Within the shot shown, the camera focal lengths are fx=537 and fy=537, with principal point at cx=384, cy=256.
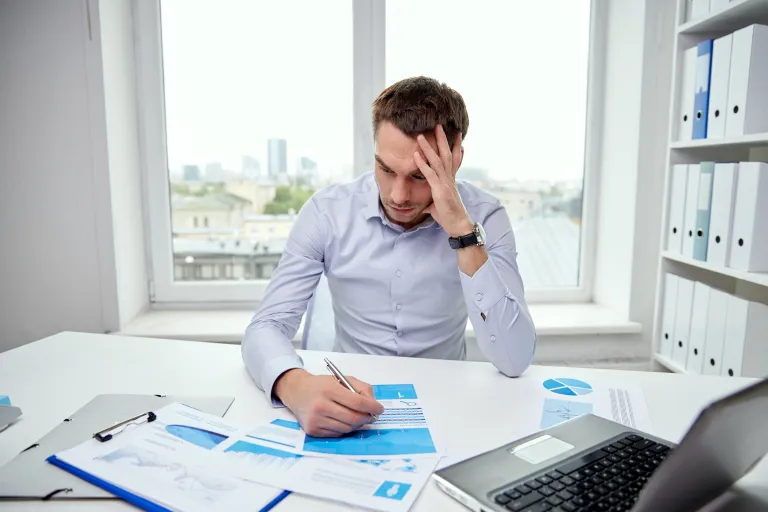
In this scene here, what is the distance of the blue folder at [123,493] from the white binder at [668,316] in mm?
1758

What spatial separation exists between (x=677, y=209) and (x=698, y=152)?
10.0 inches

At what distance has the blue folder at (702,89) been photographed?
69.2 inches

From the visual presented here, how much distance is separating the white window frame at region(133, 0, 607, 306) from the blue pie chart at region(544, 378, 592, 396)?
140 cm

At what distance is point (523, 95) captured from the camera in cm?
244

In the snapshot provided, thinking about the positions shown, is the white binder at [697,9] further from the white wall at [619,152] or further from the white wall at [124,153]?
the white wall at [124,153]

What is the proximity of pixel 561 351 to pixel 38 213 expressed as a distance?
7.03 ft

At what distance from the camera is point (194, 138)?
236 centimetres

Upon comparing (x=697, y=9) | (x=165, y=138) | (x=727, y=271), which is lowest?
(x=727, y=271)

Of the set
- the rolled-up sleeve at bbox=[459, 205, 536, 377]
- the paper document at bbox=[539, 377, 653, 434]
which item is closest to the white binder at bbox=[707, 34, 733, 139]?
the rolled-up sleeve at bbox=[459, 205, 536, 377]

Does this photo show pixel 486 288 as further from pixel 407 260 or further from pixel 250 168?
pixel 250 168

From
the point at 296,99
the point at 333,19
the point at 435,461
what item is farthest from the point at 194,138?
the point at 435,461

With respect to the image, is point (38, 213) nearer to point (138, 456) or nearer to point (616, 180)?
point (138, 456)

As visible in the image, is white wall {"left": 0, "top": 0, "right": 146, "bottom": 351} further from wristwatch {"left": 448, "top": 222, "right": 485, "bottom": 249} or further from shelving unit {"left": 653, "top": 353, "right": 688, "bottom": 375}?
shelving unit {"left": 653, "top": 353, "right": 688, "bottom": 375}

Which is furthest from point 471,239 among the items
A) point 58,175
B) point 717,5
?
point 58,175
